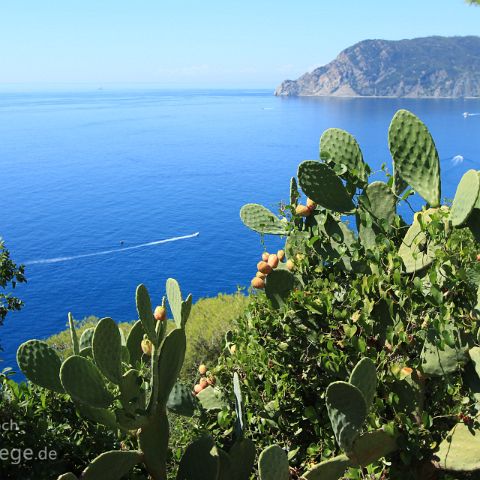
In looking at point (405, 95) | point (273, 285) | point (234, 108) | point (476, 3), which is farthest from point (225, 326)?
point (405, 95)

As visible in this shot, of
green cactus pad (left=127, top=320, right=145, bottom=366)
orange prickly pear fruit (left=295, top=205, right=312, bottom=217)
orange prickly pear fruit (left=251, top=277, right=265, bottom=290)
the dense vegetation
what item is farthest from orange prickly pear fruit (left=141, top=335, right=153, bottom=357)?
orange prickly pear fruit (left=295, top=205, right=312, bottom=217)

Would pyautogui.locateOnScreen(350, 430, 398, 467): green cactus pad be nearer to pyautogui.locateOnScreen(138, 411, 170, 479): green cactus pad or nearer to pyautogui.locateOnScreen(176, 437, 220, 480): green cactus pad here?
pyautogui.locateOnScreen(176, 437, 220, 480): green cactus pad

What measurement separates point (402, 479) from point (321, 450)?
18.1 inches

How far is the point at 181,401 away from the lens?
317 centimetres

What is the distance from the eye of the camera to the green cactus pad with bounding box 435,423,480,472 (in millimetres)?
2844

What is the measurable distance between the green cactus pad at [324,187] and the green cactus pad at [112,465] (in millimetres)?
1614

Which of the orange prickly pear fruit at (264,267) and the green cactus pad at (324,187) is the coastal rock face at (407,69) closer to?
the green cactus pad at (324,187)

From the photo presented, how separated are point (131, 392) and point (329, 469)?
94cm

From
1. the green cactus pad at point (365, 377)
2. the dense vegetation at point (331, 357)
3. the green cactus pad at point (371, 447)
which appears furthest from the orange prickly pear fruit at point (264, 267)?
the green cactus pad at point (371, 447)

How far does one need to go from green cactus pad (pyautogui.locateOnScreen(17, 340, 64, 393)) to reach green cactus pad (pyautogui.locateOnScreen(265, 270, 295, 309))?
1.26 m

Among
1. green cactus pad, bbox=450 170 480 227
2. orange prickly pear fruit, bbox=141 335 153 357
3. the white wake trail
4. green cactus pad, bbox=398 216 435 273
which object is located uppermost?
green cactus pad, bbox=450 170 480 227

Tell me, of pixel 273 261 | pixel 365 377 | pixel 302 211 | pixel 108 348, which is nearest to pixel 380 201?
pixel 302 211

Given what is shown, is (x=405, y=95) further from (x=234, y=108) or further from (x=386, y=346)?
(x=386, y=346)

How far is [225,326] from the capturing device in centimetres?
1524
